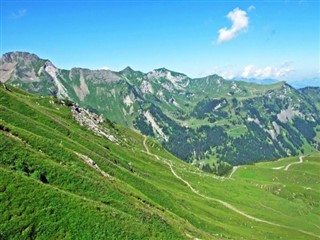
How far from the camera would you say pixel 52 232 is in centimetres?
3672

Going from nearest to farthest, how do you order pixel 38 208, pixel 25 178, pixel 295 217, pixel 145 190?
pixel 38 208, pixel 25 178, pixel 145 190, pixel 295 217

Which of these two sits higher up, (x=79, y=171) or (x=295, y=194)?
(x=295, y=194)

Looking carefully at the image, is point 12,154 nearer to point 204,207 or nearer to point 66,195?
point 66,195

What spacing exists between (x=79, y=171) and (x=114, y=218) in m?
14.4

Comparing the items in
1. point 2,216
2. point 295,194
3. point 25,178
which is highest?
point 295,194

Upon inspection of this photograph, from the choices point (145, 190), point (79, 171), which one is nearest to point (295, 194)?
point (145, 190)

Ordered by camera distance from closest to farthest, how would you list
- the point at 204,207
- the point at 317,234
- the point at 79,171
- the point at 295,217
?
the point at 79,171 → the point at 204,207 → the point at 317,234 → the point at 295,217

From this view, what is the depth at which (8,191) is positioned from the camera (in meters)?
38.5

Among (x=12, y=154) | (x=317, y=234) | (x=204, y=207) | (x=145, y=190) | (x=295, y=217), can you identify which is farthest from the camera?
(x=295, y=217)

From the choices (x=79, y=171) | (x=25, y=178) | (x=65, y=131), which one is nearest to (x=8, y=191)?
(x=25, y=178)

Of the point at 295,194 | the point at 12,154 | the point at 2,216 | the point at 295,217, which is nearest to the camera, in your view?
the point at 2,216

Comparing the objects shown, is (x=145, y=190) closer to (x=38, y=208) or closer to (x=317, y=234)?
(x=38, y=208)

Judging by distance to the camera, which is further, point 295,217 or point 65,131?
point 295,217

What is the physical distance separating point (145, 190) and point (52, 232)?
5288cm
